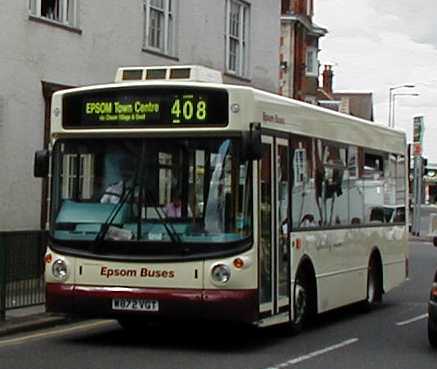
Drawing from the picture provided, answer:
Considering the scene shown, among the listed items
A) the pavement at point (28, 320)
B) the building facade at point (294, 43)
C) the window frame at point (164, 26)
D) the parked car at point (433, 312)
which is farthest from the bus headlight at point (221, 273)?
the building facade at point (294, 43)

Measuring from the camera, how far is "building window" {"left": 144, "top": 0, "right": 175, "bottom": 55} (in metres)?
24.0

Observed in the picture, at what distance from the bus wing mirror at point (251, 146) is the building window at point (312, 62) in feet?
189

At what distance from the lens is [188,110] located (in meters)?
12.0

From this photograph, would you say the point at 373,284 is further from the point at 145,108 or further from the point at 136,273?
the point at 145,108

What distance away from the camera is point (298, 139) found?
13555 millimetres

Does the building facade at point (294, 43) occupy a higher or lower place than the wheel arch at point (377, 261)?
higher

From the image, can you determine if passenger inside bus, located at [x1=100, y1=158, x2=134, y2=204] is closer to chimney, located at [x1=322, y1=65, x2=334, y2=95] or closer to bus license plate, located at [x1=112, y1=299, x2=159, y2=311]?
bus license plate, located at [x1=112, y1=299, x2=159, y2=311]

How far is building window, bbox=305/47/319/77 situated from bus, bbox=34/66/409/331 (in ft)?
186

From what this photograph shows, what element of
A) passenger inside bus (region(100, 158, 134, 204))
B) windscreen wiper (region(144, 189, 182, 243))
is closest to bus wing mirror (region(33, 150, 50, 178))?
passenger inside bus (region(100, 158, 134, 204))

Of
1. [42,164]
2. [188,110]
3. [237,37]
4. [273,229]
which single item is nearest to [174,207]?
[188,110]

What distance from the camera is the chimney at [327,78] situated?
9125 cm

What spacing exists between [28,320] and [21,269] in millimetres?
716

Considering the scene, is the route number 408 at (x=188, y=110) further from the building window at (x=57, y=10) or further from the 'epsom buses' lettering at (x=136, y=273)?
the building window at (x=57, y=10)

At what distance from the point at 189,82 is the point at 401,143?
7820mm
